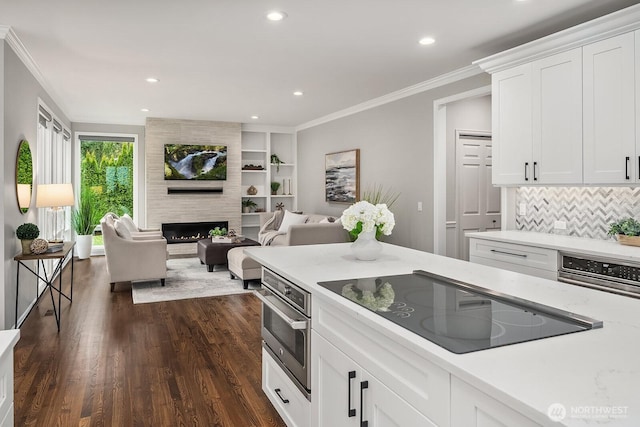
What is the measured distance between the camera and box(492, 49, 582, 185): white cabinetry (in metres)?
3.39

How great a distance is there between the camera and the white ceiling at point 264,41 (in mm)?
3271

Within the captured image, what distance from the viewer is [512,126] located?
3.89 metres

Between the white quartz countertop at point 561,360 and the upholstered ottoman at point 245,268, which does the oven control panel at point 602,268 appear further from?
the upholstered ottoman at point 245,268

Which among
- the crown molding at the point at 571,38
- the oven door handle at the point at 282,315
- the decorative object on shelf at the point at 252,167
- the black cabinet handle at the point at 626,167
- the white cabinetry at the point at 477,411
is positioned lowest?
the oven door handle at the point at 282,315

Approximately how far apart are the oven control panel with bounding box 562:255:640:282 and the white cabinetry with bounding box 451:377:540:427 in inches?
90.7

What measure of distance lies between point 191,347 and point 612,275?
315cm

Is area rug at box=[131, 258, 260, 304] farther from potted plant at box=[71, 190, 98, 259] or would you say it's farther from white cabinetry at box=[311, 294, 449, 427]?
white cabinetry at box=[311, 294, 449, 427]

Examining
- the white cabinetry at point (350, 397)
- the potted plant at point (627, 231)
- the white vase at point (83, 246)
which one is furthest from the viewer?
the white vase at point (83, 246)

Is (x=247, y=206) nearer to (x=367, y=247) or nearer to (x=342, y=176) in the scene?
(x=342, y=176)

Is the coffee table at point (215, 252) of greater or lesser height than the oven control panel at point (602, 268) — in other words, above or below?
below

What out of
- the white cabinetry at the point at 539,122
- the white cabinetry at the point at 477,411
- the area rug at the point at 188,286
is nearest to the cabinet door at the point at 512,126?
the white cabinetry at the point at 539,122

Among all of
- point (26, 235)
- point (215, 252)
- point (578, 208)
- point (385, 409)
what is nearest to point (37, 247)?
point (26, 235)

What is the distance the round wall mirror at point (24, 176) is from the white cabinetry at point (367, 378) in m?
3.78

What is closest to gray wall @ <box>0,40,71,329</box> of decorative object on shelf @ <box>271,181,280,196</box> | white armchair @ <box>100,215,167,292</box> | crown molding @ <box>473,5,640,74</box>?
white armchair @ <box>100,215,167,292</box>
